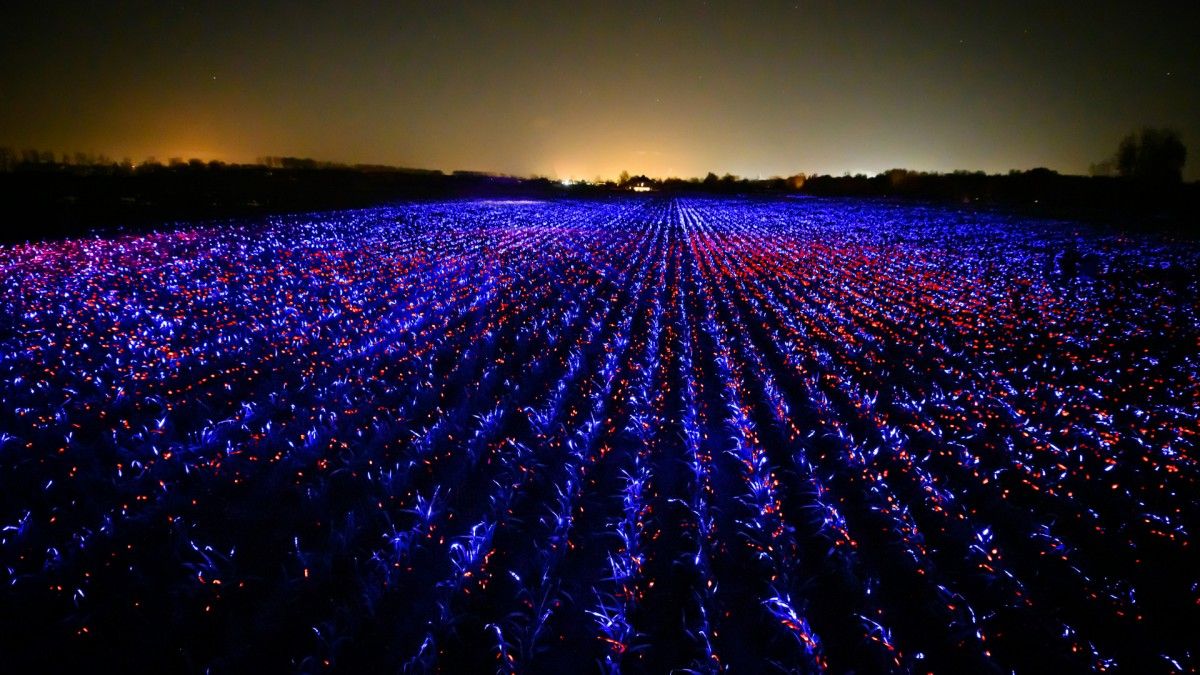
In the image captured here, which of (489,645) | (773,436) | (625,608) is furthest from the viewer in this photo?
(773,436)

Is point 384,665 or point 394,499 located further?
point 394,499

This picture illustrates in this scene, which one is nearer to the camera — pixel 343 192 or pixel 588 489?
pixel 588 489

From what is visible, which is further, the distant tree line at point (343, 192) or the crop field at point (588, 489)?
the distant tree line at point (343, 192)

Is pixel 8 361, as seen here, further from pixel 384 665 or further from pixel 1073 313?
pixel 1073 313

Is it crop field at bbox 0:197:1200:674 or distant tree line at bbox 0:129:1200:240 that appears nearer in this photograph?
crop field at bbox 0:197:1200:674

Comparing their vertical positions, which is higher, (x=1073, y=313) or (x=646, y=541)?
(x=1073, y=313)

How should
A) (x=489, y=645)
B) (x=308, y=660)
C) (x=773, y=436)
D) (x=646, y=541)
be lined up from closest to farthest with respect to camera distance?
(x=308, y=660) < (x=489, y=645) < (x=646, y=541) < (x=773, y=436)

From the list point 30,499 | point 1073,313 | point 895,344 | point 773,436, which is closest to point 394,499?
point 30,499
